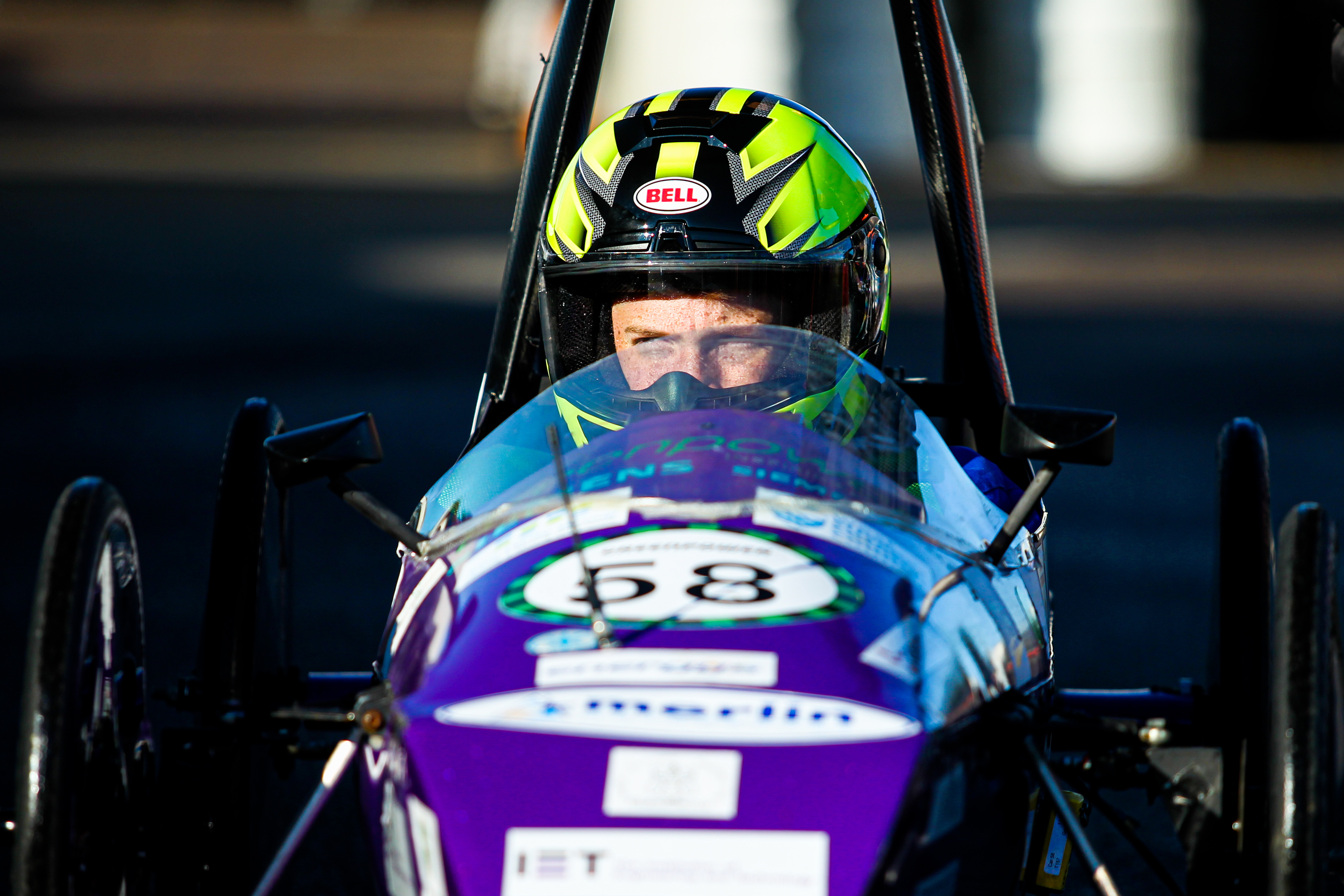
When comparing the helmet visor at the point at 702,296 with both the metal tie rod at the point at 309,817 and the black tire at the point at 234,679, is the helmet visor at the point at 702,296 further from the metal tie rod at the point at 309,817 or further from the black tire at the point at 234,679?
the metal tie rod at the point at 309,817

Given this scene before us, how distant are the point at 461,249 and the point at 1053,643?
11284 mm

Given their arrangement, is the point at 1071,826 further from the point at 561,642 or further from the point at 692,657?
the point at 561,642

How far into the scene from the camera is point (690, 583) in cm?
246

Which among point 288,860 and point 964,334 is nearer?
point 288,860

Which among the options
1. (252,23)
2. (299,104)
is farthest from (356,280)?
(252,23)

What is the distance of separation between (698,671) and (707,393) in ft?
3.24

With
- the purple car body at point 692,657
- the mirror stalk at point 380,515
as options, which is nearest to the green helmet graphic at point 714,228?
the purple car body at point 692,657

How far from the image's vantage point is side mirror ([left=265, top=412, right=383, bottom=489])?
9.91ft

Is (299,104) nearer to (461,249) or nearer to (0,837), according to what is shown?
(461,249)

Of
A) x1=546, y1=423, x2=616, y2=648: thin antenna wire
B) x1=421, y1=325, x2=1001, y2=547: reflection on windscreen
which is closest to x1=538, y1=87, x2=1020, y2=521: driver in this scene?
x1=421, y1=325, x2=1001, y2=547: reflection on windscreen

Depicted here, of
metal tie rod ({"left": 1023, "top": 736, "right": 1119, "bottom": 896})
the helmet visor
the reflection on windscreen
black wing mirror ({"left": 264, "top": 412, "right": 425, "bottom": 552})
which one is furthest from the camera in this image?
the helmet visor

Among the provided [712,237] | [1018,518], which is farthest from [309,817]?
[712,237]

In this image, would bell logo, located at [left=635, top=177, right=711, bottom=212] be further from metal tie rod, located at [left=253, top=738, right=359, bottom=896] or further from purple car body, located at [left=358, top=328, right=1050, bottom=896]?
metal tie rod, located at [left=253, top=738, right=359, bottom=896]

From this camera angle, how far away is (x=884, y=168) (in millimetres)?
23016
